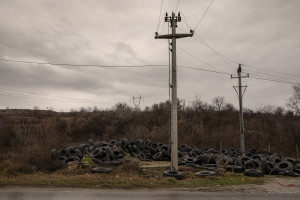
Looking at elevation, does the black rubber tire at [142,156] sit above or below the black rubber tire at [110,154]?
below

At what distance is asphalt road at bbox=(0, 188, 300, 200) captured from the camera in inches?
326

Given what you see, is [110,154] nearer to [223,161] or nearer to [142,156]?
[142,156]

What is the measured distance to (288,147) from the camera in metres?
36.3

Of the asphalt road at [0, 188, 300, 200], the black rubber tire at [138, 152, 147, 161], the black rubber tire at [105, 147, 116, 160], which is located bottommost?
the asphalt road at [0, 188, 300, 200]

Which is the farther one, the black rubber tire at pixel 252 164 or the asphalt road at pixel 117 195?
the black rubber tire at pixel 252 164

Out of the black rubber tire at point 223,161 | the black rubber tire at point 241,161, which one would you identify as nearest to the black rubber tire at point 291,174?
the black rubber tire at point 241,161

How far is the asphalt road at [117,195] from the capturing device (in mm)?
8273

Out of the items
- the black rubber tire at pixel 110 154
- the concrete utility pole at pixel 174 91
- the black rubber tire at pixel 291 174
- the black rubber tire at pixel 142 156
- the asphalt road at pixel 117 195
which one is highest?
the concrete utility pole at pixel 174 91

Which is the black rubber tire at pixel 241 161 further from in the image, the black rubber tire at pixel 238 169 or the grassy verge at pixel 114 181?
the grassy verge at pixel 114 181

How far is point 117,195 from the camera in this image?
8750mm

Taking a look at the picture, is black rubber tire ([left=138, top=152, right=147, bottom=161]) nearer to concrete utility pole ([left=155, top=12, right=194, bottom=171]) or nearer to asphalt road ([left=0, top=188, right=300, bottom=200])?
concrete utility pole ([left=155, top=12, right=194, bottom=171])

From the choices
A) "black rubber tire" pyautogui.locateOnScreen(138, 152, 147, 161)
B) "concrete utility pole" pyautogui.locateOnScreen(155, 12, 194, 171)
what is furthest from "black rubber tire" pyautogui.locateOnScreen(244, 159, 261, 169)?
"black rubber tire" pyautogui.locateOnScreen(138, 152, 147, 161)

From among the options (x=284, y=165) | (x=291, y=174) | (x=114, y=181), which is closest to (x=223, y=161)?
(x=291, y=174)

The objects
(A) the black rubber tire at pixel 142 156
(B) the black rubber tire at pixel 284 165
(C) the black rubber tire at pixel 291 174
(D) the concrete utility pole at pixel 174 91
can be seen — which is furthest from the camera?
(A) the black rubber tire at pixel 142 156
